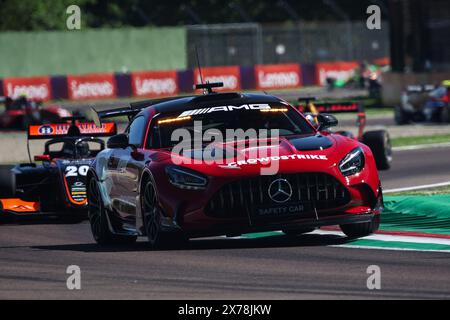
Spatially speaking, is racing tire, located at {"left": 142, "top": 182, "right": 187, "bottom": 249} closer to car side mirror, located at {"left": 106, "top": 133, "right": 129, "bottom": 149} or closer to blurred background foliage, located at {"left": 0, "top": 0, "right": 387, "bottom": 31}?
car side mirror, located at {"left": 106, "top": 133, "right": 129, "bottom": 149}

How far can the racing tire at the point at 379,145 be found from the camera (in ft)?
66.5

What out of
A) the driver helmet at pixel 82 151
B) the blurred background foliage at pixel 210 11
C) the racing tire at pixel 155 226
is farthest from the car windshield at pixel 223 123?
the blurred background foliage at pixel 210 11

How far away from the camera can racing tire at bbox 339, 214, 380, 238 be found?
462 inches

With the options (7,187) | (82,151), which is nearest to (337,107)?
(82,151)

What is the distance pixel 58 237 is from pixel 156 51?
170ft

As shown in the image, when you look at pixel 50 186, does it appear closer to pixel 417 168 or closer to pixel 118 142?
pixel 118 142

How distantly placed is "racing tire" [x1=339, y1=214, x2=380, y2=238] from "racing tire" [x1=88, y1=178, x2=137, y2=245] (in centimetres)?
230

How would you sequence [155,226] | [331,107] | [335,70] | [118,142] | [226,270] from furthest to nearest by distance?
1. [335,70]
2. [331,107]
3. [118,142]
4. [155,226]
5. [226,270]

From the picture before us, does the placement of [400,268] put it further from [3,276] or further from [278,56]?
[278,56]

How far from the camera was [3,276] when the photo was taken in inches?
406

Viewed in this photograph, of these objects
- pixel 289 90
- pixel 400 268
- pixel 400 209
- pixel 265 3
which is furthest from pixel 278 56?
pixel 400 268

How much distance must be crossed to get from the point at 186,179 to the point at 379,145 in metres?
9.84

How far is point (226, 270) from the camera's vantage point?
10.1m

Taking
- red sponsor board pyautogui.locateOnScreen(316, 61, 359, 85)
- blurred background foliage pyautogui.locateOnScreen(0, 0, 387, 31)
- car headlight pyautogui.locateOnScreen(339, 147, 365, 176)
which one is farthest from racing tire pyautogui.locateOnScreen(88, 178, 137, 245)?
blurred background foliage pyautogui.locateOnScreen(0, 0, 387, 31)
